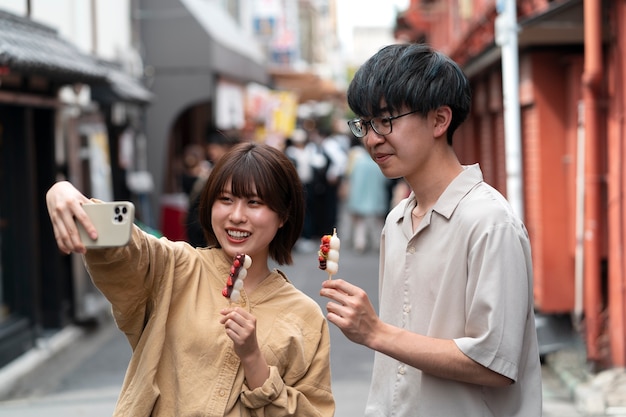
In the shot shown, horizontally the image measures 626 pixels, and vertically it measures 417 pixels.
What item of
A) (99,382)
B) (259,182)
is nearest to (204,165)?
(99,382)

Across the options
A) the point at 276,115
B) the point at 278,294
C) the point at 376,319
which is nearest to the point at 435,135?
the point at 376,319

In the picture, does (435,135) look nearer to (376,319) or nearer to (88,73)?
(376,319)

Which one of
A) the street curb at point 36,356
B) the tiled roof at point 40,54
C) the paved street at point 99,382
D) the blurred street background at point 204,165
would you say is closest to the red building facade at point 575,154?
the blurred street background at point 204,165

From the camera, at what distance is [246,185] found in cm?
316

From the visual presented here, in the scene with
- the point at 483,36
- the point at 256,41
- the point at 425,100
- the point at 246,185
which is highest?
the point at 256,41

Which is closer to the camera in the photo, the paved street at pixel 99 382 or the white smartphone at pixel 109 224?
the white smartphone at pixel 109 224

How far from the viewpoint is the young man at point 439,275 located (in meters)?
2.62

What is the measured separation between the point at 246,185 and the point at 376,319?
0.72m

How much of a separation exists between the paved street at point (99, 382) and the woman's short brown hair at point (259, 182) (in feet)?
14.9

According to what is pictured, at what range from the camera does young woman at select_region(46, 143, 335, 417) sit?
2963 mm

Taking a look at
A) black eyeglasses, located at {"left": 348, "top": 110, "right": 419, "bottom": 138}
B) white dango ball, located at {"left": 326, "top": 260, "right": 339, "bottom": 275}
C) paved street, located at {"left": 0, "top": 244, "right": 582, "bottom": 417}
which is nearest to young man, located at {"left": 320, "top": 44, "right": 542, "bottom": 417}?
black eyeglasses, located at {"left": 348, "top": 110, "right": 419, "bottom": 138}

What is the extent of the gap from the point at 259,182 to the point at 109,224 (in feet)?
2.71

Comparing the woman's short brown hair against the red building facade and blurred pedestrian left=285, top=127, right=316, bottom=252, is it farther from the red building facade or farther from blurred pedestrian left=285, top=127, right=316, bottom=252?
blurred pedestrian left=285, top=127, right=316, bottom=252

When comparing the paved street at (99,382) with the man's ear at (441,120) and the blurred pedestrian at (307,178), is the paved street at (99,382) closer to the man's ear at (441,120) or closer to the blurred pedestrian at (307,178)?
the man's ear at (441,120)
